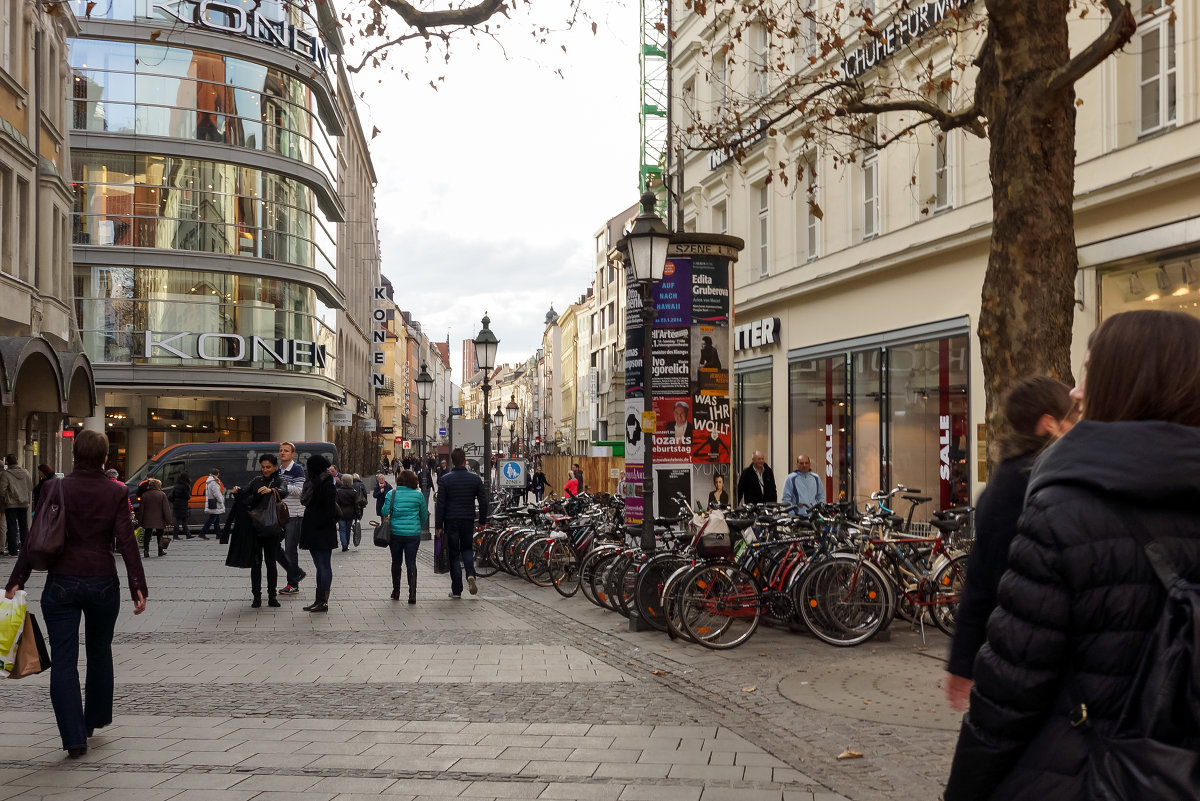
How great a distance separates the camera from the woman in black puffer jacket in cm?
238

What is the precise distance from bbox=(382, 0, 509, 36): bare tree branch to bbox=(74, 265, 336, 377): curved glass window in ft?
106

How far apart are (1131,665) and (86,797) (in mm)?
5139

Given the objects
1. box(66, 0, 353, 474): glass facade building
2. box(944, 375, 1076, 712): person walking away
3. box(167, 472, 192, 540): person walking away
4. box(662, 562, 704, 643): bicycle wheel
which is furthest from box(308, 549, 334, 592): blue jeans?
box(66, 0, 353, 474): glass facade building

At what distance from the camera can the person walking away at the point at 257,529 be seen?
1446 cm

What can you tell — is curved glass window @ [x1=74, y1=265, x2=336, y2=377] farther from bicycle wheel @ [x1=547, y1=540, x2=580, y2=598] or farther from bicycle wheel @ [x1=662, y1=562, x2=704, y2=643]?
bicycle wheel @ [x1=662, y1=562, x2=704, y2=643]

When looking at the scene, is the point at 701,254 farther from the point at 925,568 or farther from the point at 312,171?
the point at 312,171

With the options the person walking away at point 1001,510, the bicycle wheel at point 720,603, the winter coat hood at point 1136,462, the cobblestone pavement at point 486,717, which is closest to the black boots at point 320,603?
the cobblestone pavement at point 486,717

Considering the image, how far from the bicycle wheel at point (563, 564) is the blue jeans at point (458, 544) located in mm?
1240

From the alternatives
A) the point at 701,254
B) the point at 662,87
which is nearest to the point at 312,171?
the point at 662,87

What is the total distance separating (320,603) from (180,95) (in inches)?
1212

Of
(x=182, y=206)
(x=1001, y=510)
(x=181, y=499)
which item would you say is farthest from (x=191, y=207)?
(x=1001, y=510)

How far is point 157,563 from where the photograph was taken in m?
21.9

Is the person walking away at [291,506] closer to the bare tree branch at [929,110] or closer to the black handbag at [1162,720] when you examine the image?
the bare tree branch at [929,110]

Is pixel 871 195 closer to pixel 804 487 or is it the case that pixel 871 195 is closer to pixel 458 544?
pixel 804 487
